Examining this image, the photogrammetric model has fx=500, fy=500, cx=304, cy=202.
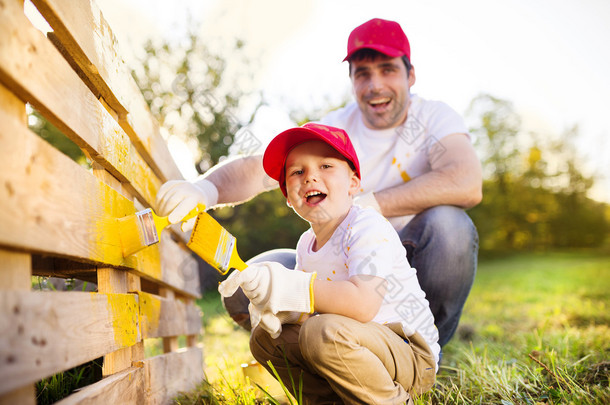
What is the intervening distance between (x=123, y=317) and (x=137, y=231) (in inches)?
11.7

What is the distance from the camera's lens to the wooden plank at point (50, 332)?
0.95m

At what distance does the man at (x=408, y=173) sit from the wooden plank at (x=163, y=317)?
1.02ft

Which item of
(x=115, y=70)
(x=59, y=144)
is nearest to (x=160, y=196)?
(x=115, y=70)

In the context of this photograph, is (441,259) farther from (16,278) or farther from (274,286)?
(16,278)

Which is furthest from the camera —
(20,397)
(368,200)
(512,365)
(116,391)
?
(368,200)

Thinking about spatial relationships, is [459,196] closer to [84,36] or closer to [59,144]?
[84,36]

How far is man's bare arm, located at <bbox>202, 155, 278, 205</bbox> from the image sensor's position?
8.57ft

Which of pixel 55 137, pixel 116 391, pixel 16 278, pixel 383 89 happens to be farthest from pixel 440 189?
pixel 55 137

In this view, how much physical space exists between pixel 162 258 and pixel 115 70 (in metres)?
1.00

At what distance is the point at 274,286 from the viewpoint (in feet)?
5.18

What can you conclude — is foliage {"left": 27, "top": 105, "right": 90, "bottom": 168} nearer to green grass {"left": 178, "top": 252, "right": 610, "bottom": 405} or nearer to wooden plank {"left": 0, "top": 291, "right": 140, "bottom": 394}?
green grass {"left": 178, "top": 252, "right": 610, "bottom": 405}

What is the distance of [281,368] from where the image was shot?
2037 mm

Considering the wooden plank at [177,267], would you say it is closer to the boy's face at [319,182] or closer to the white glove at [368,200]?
the boy's face at [319,182]

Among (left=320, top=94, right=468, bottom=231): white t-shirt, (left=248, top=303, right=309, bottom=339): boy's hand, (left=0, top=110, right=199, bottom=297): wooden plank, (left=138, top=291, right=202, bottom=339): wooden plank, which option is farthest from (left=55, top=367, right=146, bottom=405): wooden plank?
(left=320, top=94, right=468, bottom=231): white t-shirt
